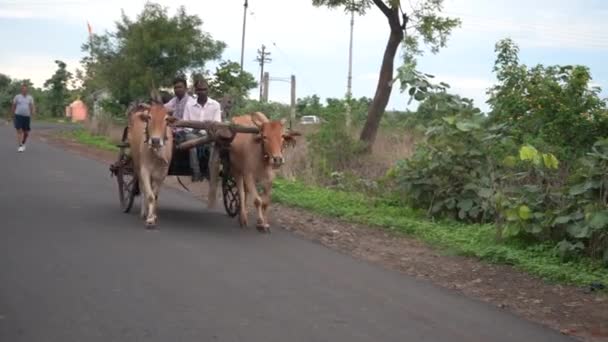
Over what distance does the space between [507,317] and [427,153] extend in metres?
6.37

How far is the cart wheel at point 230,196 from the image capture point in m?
12.4

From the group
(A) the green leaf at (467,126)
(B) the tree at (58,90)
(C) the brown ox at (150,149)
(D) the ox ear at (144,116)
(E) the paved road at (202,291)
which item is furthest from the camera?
(B) the tree at (58,90)

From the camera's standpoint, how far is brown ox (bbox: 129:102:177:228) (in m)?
10.8

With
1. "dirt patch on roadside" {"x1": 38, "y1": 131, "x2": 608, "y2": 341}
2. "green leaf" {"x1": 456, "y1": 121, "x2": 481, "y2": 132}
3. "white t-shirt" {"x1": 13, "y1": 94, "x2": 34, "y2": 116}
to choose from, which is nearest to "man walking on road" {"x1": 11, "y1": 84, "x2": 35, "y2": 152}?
"white t-shirt" {"x1": 13, "y1": 94, "x2": 34, "y2": 116}

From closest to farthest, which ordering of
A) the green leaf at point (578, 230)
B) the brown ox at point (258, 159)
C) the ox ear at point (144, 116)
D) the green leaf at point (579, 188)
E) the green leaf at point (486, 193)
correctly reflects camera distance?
→ the green leaf at point (578, 230) < the green leaf at point (579, 188) < the ox ear at point (144, 116) < the brown ox at point (258, 159) < the green leaf at point (486, 193)

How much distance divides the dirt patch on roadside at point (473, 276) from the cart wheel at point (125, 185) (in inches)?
86.3

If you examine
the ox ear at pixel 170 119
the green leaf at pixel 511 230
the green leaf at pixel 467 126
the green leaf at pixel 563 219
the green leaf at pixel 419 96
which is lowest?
the green leaf at pixel 511 230

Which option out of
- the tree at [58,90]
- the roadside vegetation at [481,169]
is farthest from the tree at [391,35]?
the tree at [58,90]

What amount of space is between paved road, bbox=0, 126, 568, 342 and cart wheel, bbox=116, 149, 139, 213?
0.80 m

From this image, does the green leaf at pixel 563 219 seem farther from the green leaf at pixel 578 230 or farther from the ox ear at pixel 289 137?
the ox ear at pixel 289 137

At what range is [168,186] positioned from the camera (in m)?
17.7

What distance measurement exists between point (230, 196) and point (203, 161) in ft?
2.79

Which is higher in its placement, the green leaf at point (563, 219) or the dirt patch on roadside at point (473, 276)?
the green leaf at point (563, 219)

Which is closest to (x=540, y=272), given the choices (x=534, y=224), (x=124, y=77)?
(x=534, y=224)
